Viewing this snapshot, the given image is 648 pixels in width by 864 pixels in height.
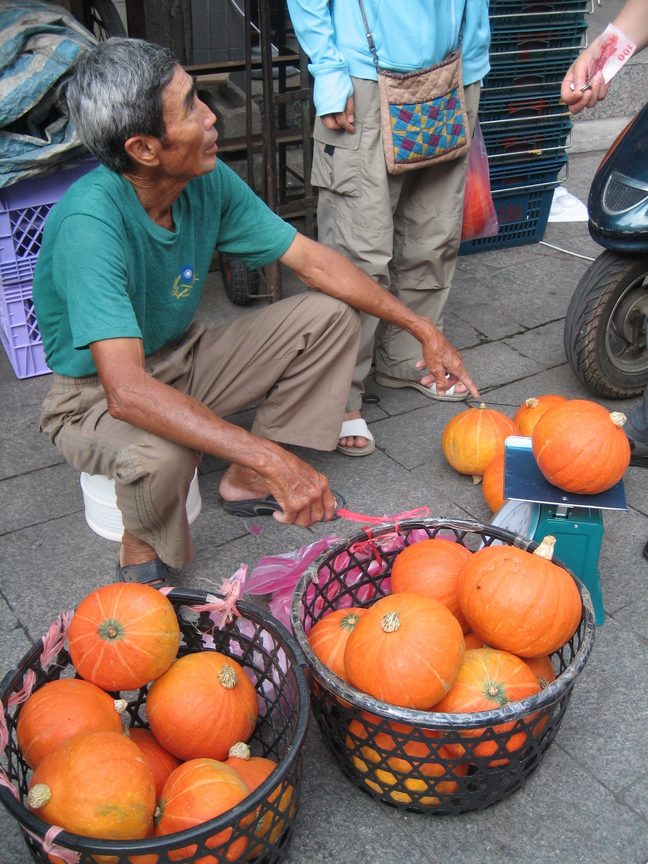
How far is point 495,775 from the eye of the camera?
1.91 m

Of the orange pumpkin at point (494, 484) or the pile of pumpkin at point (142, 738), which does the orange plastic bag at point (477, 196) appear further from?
the pile of pumpkin at point (142, 738)

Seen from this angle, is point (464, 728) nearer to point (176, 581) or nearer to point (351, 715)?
point (351, 715)

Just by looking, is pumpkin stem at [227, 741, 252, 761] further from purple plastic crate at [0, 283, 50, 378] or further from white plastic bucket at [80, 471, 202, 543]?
purple plastic crate at [0, 283, 50, 378]

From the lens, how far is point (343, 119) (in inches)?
129

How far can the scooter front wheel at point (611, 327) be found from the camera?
3623 millimetres

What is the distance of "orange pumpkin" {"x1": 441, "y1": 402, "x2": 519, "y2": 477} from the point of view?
3178 mm

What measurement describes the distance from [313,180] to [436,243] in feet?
Answer: 1.97

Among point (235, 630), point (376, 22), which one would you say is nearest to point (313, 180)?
point (376, 22)

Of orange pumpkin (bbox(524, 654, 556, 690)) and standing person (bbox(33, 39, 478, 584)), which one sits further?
standing person (bbox(33, 39, 478, 584))

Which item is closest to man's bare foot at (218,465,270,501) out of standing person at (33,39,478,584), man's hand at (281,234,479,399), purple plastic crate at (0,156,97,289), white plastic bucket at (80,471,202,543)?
standing person at (33,39,478,584)

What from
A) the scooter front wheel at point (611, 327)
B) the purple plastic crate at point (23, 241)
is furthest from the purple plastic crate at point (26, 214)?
the scooter front wheel at point (611, 327)

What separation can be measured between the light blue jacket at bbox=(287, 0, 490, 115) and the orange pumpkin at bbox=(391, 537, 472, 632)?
5.95 feet

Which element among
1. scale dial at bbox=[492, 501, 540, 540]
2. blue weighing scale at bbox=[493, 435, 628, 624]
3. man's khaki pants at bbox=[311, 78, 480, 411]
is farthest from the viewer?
man's khaki pants at bbox=[311, 78, 480, 411]

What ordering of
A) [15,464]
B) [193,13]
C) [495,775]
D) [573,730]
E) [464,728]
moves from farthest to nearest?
[193,13], [15,464], [573,730], [495,775], [464,728]
